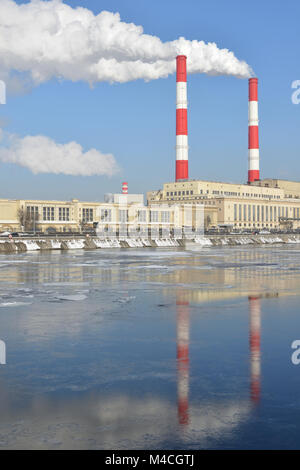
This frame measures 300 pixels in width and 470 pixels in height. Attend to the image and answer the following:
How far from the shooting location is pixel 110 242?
69750mm

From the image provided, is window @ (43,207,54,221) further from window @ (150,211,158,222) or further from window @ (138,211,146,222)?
window @ (150,211,158,222)

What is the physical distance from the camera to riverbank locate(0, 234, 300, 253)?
61000 mm

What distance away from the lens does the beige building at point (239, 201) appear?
160625 millimetres

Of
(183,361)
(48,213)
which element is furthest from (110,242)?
(48,213)

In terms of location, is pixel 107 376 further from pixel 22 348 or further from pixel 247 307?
pixel 247 307

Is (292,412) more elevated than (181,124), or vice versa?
(181,124)

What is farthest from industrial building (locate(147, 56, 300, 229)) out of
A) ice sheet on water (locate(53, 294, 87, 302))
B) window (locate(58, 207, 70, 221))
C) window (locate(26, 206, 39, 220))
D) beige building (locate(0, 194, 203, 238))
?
ice sheet on water (locate(53, 294, 87, 302))

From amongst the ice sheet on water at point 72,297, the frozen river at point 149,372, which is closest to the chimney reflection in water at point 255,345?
the frozen river at point 149,372

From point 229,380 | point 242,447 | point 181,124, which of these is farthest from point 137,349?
point 181,124

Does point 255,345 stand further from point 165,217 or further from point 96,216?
point 165,217

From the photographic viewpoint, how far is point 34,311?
54.4ft

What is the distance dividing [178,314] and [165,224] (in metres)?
129

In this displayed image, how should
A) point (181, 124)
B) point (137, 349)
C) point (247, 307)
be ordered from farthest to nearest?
1. point (181, 124)
2. point (247, 307)
3. point (137, 349)

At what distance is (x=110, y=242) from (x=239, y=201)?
101836mm
